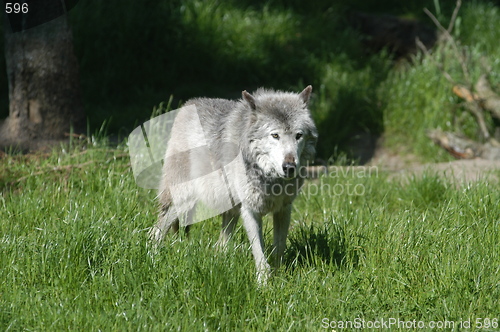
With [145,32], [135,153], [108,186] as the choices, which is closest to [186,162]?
[108,186]

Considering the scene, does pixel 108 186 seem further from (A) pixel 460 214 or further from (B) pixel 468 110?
(B) pixel 468 110

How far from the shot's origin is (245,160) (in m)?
4.09

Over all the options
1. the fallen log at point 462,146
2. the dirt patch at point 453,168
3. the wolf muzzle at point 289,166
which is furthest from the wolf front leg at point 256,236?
the fallen log at point 462,146

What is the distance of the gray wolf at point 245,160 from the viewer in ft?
12.9

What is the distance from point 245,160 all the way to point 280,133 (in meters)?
0.36

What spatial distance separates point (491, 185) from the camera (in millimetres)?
5277

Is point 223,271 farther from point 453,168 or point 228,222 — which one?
point 453,168

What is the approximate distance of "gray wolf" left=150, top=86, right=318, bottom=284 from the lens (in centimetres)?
392

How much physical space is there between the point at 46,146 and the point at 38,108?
16.9 inches

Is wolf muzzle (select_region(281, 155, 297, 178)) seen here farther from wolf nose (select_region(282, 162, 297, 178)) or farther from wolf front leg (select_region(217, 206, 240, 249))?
wolf front leg (select_region(217, 206, 240, 249))

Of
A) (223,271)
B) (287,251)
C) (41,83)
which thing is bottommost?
(287,251)

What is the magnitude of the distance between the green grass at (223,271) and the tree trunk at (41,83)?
5.23ft

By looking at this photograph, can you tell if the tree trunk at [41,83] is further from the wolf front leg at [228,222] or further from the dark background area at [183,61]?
the wolf front leg at [228,222]

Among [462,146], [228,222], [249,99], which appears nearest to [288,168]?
[249,99]
